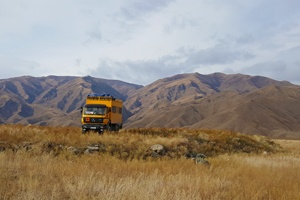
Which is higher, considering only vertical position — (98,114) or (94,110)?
(94,110)

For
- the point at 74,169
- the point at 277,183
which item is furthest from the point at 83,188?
the point at 277,183

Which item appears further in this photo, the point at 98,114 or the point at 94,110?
the point at 94,110

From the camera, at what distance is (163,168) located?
12.4m

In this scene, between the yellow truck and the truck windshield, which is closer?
the yellow truck

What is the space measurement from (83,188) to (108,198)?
3.08 ft

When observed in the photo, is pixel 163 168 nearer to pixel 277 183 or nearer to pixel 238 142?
pixel 277 183

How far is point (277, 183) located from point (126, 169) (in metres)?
4.94

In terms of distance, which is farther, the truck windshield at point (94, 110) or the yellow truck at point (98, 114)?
the truck windshield at point (94, 110)

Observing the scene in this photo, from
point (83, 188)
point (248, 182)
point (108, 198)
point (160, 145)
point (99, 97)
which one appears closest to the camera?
point (108, 198)

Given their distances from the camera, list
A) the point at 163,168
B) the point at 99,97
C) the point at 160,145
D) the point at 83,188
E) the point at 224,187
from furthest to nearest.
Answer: the point at 99,97 → the point at 160,145 → the point at 163,168 → the point at 224,187 → the point at 83,188

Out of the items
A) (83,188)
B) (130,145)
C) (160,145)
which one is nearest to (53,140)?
(130,145)

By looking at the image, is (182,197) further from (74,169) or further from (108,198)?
(74,169)

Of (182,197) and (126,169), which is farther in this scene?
(126,169)

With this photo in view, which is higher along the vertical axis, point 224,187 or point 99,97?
point 99,97
